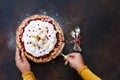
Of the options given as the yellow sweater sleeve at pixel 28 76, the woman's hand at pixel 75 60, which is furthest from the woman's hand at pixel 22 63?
the woman's hand at pixel 75 60

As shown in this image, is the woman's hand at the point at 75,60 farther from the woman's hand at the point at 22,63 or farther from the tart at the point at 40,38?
the woman's hand at the point at 22,63

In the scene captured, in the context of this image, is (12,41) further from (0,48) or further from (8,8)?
(8,8)

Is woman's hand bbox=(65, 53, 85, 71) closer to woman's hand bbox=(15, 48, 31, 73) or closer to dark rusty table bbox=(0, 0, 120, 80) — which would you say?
dark rusty table bbox=(0, 0, 120, 80)

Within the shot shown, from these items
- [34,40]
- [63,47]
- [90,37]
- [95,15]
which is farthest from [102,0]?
[34,40]

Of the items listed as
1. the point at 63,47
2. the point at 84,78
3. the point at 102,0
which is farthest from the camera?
the point at 102,0

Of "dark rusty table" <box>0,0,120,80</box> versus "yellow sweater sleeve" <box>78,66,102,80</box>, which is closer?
"yellow sweater sleeve" <box>78,66,102,80</box>

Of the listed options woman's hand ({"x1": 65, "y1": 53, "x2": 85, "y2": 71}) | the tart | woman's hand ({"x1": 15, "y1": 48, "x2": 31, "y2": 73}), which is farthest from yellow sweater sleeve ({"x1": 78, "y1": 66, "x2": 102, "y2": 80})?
woman's hand ({"x1": 15, "y1": 48, "x2": 31, "y2": 73})
